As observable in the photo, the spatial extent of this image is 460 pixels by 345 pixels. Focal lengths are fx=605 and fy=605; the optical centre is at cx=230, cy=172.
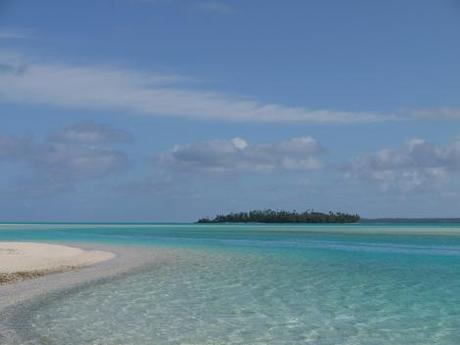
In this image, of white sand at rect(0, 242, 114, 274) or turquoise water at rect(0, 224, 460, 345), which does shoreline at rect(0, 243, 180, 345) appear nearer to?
turquoise water at rect(0, 224, 460, 345)

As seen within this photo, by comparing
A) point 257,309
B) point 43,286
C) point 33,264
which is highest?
point 33,264

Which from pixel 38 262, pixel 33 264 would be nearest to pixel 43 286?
pixel 33 264

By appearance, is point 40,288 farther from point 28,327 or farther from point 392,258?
point 392,258

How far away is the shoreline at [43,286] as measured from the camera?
632 inches

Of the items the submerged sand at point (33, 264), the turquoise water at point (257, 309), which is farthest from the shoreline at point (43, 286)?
the submerged sand at point (33, 264)

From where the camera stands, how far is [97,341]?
14.7 meters

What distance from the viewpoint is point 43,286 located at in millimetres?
24312

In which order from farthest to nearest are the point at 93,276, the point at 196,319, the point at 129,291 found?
the point at 93,276 → the point at 129,291 → the point at 196,319

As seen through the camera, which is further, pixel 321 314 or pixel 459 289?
pixel 459 289

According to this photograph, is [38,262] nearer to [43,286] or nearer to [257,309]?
[43,286]

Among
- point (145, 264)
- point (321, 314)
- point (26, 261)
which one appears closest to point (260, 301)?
point (321, 314)

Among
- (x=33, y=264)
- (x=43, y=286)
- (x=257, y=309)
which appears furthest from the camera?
(x=33, y=264)

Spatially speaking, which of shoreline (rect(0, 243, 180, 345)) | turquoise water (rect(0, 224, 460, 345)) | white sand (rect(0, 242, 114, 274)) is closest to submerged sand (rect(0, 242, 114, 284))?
white sand (rect(0, 242, 114, 274))

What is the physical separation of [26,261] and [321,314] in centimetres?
2224
